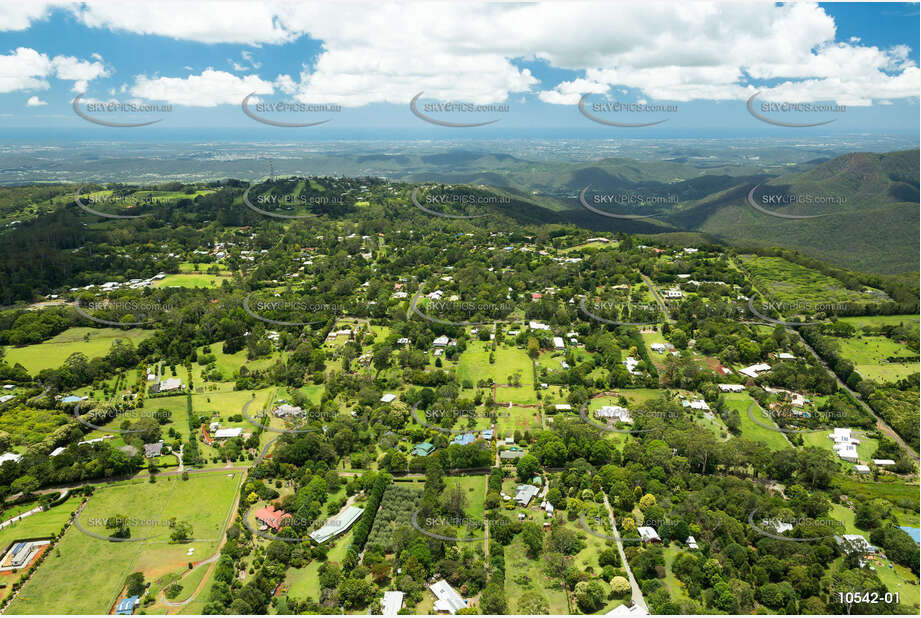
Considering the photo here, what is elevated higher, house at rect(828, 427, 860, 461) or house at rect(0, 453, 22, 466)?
house at rect(0, 453, 22, 466)

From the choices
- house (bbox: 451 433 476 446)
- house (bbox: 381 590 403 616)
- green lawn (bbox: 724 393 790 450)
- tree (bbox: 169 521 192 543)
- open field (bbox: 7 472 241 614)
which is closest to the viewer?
house (bbox: 381 590 403 616)

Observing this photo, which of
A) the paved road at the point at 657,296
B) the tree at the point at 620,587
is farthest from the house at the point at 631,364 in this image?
the tree at the point at 620,587

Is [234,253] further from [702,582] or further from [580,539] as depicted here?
[702,582]

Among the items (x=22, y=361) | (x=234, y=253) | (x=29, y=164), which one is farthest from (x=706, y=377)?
(x=29, y=164)

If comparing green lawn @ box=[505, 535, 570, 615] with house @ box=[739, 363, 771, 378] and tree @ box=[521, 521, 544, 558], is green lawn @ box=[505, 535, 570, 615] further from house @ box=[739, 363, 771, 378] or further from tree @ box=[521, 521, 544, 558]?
house @ box=[739, 363, 771, 378]

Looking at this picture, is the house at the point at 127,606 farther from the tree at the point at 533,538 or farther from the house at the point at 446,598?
the tree at the point at 533,538

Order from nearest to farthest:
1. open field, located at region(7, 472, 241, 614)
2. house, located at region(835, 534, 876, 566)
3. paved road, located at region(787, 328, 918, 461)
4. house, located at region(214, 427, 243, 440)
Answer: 1. open field, located at region(7, 472, 241, 614)
2. house, located at region(835, 534, 876, 566)
3. paved road, located at region(787, 328, 918, 461)
4. house, located at region(214, 427, 243, 440)

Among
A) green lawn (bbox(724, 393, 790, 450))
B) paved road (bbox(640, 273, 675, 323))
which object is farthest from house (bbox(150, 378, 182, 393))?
paved road (bbox(640, 273, 675, 323))
